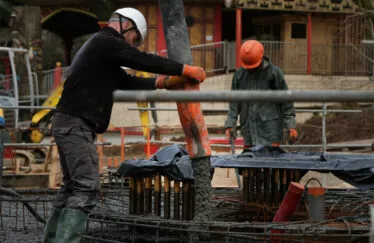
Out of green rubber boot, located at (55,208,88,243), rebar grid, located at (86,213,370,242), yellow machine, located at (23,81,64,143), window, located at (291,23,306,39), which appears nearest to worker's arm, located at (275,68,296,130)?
rebar grid, located at (86,213,370,242)

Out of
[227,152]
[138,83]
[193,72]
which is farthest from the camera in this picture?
[227,152]

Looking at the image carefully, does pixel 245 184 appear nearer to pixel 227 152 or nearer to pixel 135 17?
pixel 135 17

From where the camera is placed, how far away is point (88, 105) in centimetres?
488

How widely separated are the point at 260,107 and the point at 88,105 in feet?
11.9

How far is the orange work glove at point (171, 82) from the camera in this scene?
5.19m

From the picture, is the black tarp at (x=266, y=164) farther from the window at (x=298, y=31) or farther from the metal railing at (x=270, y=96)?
the window at (x=298, y=31)

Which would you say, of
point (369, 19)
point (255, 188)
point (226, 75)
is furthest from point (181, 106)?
point (369, 19)

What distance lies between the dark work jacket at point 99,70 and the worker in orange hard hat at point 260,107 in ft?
10.2

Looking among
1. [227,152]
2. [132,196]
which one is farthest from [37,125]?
[132,196]

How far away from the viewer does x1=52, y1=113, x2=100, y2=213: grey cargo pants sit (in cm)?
479

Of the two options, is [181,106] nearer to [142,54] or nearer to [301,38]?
[142,54]

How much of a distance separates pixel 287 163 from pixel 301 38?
2442 centimetres

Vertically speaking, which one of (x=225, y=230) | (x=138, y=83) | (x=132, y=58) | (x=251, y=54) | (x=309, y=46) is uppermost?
(x=309, y=46)

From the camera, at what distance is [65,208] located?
15.7 ft
